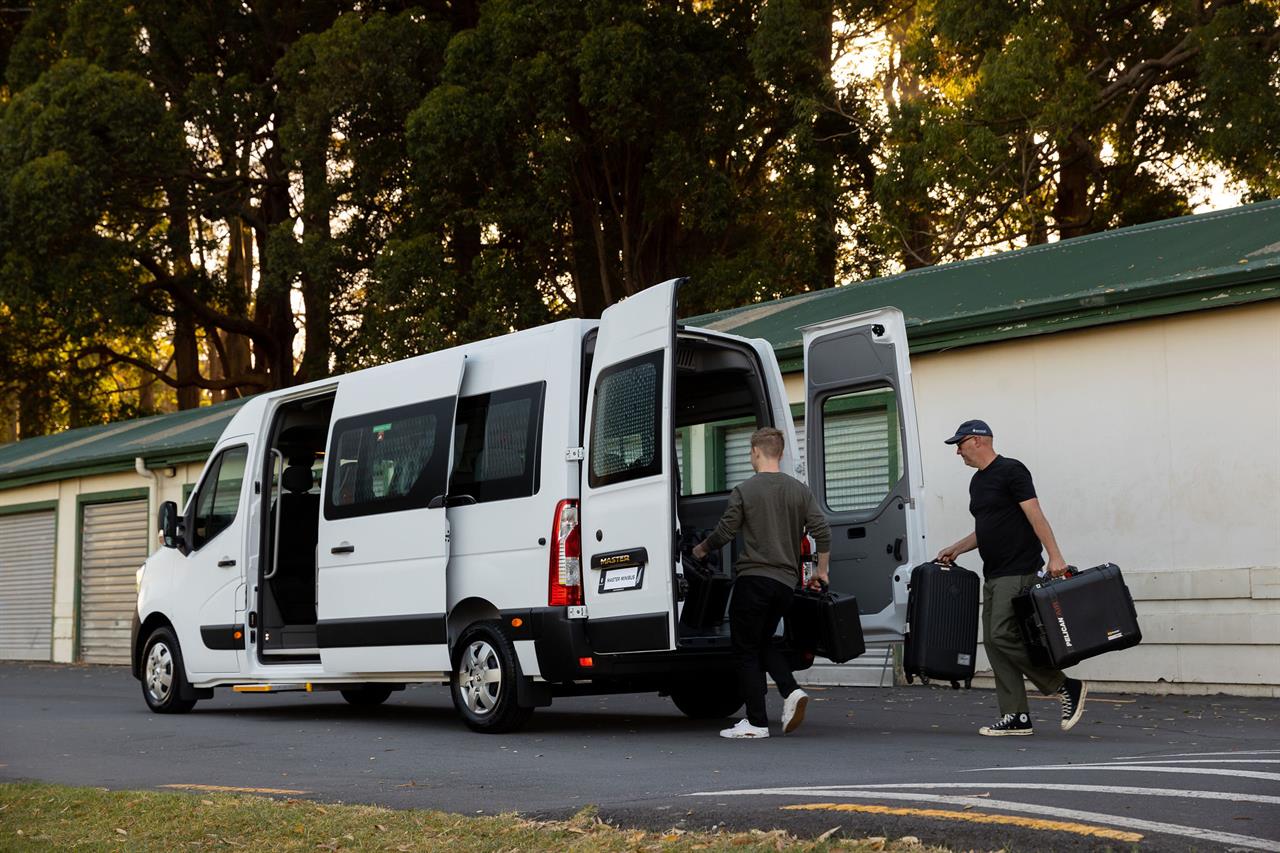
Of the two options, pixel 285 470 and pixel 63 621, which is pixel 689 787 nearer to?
pixel 285 470

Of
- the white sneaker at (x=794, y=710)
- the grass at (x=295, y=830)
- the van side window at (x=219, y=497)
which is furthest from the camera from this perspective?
the van side window at (x=219, y=497)

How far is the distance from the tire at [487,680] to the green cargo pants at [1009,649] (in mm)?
2861

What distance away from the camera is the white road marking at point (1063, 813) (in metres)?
5.03

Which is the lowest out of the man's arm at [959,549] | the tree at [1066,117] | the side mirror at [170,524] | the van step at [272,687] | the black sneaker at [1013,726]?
the black sneaker at [1013,726]

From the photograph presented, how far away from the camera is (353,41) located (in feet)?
86.2

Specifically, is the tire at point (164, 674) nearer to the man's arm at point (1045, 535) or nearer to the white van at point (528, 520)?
the white van at point (528, 520)

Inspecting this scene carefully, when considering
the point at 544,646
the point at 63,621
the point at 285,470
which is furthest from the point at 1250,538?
the point at 63,621

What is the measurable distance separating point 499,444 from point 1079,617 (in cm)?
371

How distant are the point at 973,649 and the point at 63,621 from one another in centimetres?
1875

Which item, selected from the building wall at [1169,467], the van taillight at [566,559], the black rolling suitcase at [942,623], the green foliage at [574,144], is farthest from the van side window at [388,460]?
the green foliage at [574,144]

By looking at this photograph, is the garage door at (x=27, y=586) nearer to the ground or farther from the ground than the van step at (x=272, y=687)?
farther from the ground

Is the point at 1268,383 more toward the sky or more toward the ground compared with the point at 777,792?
more toward the sky

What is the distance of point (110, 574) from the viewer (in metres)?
23.7

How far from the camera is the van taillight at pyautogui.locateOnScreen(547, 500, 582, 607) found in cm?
948
